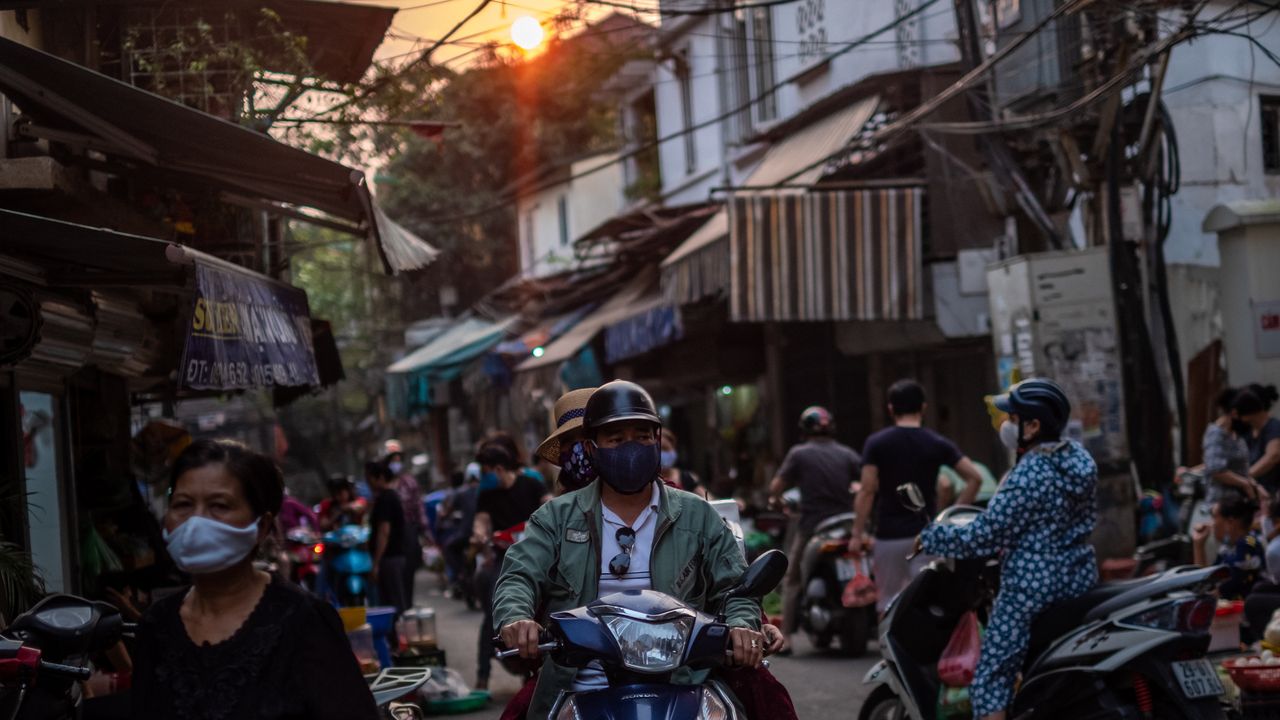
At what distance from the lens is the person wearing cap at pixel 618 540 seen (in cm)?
461

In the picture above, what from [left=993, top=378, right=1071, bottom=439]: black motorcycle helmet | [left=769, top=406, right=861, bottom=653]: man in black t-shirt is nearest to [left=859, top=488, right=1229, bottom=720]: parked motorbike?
[left=993, top=378, right=1071, bottom=439]: black motorcycle helmet

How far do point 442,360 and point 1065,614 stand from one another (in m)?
23.1

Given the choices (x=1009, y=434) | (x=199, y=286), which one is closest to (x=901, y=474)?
(x=1009, y=434)

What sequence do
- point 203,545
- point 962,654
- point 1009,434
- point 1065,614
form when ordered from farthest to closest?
point 1009,434 → point 962,654 → point 1065,614 → point 203,545

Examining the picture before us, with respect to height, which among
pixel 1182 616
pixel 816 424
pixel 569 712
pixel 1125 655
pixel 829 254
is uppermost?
pixel 829 254

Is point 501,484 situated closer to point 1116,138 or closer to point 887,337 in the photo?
point 1116,138

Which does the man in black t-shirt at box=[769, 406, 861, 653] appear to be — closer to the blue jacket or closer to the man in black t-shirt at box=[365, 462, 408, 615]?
the man in black t-shirt at box=[365, 462, 408, 615]

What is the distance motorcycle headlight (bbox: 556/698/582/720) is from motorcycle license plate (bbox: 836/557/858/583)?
7570 millimetres

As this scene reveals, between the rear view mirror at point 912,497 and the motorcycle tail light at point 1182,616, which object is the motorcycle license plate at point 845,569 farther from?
the motorcycle tail light at point 1182,616

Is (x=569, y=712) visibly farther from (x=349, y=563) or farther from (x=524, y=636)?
(x=349, y=563)

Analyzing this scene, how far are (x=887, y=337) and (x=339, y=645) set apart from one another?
15482mm

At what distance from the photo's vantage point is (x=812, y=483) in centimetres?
1203

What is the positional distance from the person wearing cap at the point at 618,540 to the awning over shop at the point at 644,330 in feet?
49.6

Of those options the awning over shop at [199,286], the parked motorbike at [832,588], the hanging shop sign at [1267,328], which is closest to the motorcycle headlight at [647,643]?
the awning over shop at [199,286]
